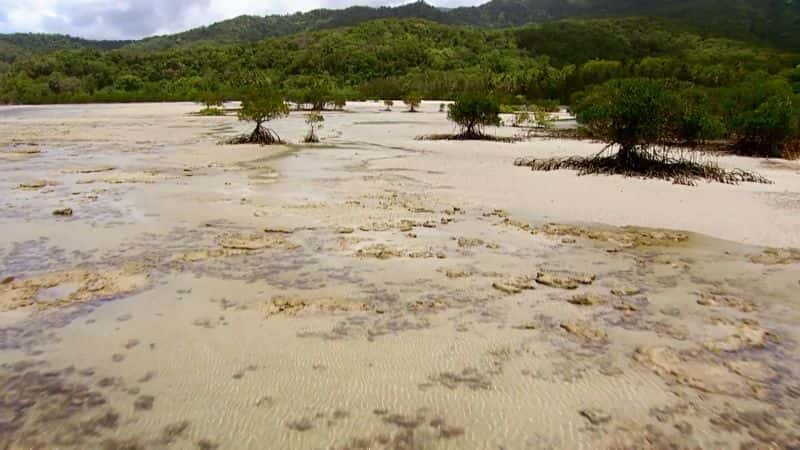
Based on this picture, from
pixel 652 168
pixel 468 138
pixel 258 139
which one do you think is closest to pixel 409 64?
pixel 468 138

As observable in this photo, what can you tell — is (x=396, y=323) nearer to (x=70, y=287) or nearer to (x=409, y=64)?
(x=70, y=287)

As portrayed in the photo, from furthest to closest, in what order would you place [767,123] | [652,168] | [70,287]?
[767,123], [652,168], [70,287]

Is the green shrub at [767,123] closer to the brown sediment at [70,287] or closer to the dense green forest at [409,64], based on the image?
the brown sediment at [70,287]

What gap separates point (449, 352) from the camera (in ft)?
16.4

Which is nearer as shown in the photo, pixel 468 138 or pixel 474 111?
pixel 474 111

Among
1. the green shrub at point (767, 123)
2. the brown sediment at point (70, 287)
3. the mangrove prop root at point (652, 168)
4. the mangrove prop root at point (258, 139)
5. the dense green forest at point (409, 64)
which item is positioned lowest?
the brown sediment at point (70, 287)

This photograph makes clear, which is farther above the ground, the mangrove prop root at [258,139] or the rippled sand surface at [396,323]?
the mangrove prop root at [258,139]

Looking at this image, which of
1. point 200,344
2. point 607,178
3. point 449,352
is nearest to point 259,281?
point 200,344

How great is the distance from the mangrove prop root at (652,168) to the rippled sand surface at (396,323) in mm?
3013

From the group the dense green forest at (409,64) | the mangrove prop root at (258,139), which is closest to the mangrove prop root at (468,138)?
the mangrove prop root at (258,139)

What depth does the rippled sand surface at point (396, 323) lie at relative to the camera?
3881 millimetres

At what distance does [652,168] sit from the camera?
1647cm

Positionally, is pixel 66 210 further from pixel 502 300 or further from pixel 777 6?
pixel 777 6

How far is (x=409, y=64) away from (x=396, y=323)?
454ft
